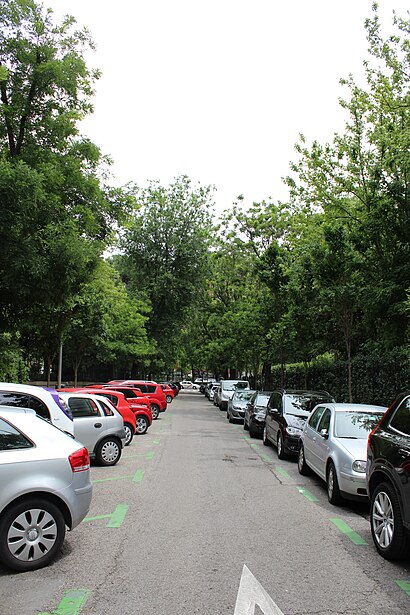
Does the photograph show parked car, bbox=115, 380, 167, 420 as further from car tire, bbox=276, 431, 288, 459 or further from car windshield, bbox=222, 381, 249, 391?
car tire, bbox=276, 431, 288, 459

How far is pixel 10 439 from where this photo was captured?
563 cm

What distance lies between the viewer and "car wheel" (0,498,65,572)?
524 cm

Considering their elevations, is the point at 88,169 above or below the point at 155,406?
above

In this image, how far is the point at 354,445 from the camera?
8.70 metres

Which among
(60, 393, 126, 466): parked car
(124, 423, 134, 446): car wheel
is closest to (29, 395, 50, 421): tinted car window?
(60, 393, 126, 466): parked car

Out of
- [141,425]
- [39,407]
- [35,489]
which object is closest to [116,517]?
[39,407]

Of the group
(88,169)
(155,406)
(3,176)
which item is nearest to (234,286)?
(155,406)

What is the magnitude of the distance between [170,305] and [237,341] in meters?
6.93

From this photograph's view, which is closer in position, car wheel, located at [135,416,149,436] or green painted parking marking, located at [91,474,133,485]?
green painted parking marking, located at [91,474,133,485]

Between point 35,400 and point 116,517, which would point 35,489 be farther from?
point 35,400

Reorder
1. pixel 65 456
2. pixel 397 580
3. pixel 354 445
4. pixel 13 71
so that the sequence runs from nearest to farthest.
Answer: pixel 397 580
pixel 65 456
pixel 354 445
pixel 13 71

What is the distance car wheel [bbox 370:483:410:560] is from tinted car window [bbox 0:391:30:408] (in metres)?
A: 4.50

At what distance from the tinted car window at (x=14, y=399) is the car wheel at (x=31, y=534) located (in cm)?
215

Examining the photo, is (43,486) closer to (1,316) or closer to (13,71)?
(1,316)
